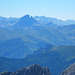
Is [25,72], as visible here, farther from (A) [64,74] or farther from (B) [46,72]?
(A) [64,74]

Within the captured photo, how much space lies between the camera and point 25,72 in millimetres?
97750

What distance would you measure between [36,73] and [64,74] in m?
12.9

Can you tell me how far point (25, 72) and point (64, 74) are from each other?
17211 millimetres

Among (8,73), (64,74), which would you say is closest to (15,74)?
(8,73)

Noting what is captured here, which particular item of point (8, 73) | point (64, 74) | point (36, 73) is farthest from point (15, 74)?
point (64, 74)

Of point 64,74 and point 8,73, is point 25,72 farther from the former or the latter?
point 64,74

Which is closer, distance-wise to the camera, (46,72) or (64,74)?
(46,72)

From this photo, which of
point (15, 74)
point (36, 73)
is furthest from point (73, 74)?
point (15, 74)

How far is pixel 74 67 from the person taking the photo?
95.8 m

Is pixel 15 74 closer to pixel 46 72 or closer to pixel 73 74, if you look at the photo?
pixel 46 72

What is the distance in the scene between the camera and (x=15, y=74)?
9594 cm

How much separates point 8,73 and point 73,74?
27392mm

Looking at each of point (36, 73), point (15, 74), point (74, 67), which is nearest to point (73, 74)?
point (74, 67)

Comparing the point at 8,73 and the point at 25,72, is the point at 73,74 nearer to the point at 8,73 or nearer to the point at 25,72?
Answer: the point at 25,72
